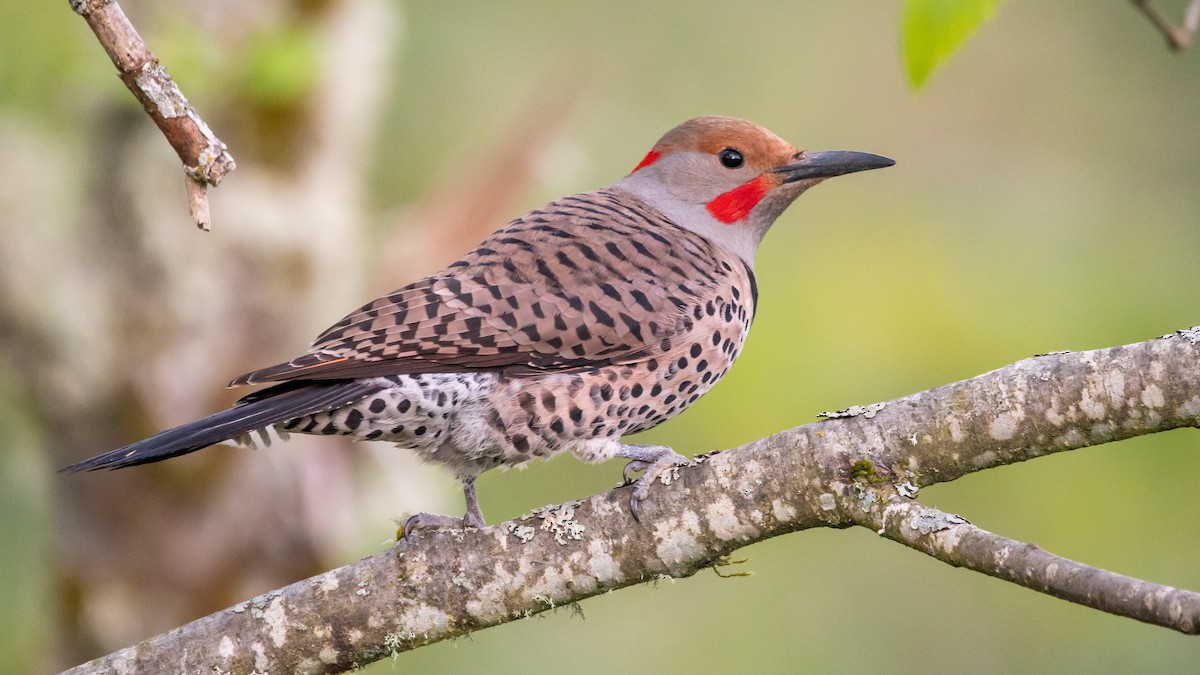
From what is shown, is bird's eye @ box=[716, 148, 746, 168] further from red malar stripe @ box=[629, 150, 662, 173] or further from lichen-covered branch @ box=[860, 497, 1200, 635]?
lichen-covered branch @ box=[860, 497, 1200, 635]

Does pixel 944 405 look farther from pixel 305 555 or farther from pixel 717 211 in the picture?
pixel 305 555

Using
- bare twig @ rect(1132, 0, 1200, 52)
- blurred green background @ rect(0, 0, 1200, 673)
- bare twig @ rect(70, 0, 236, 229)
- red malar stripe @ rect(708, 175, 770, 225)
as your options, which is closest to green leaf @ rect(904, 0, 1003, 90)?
bare twig @ rect(1132, 0, 1200, 52)

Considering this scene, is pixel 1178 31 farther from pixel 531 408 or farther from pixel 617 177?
pixel 617 177

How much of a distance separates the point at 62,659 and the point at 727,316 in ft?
12.1

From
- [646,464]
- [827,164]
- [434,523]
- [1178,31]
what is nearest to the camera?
[1178,31]

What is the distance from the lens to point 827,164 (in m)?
4.59

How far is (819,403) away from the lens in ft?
23.5

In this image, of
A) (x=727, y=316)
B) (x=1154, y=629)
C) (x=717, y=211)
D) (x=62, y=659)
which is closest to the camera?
(x=727, y=316)

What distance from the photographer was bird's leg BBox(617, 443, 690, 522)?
3121 mm

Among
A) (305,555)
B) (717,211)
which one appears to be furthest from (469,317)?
(305,555)

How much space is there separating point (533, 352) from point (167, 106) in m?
1.55

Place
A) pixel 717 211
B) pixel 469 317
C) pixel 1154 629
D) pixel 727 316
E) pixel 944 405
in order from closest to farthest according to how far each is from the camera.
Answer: pixel 944 405 < pixel 469 317 < pixel 727 316 < pixel 717 211 < pixel 1154 629

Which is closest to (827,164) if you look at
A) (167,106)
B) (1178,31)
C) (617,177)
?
(1178,31)

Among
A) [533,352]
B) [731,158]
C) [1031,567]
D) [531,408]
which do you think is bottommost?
[1031,567]
